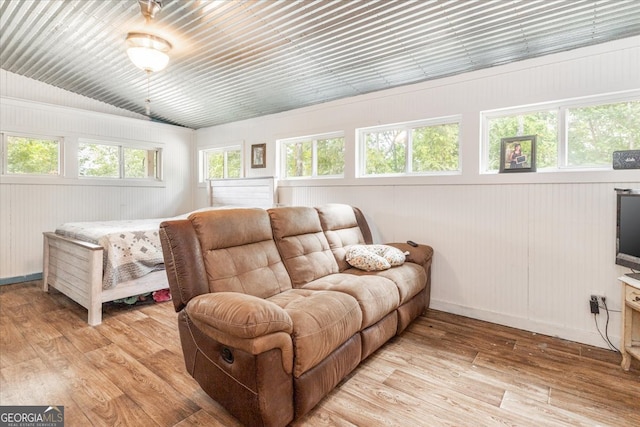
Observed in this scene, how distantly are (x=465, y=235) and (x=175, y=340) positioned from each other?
9.13ft

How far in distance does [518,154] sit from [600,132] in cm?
58

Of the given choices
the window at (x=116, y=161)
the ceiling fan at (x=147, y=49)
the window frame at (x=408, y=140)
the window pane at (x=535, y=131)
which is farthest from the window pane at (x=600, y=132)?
the window at (x=116, y=161)

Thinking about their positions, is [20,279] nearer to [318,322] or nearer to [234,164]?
[234,164]

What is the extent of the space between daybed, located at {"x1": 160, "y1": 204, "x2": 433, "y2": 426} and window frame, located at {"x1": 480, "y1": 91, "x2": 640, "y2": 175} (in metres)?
1.38

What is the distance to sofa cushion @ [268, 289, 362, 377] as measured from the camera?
5.21ft

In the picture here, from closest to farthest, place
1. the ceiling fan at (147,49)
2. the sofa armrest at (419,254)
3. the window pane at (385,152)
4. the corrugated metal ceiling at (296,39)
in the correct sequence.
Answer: the corrugated metal ceiling at (296,39)
the ceiling fan at (147,49)
the sofa armrest at (419,254)
the window pane at (385,152)

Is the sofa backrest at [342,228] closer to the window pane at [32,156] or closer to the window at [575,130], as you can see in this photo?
the window at [575,130]

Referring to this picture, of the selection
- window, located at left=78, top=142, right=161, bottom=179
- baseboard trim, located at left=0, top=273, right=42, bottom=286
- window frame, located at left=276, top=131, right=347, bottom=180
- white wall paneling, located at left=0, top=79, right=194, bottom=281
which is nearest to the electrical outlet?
window frame, located at left=276, top=131, right=347, bottom=180

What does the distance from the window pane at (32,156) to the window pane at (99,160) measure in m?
0.29

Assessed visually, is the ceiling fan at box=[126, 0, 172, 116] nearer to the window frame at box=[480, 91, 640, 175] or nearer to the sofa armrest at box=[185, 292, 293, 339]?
the sofa armrest at box=[185, 292, 293, 339]

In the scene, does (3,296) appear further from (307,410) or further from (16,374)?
(307,410)

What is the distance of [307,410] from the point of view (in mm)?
1625

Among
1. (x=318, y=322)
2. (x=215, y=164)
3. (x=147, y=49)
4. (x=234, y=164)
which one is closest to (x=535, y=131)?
(x=318, y=322)

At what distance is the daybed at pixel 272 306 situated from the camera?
1.47m
